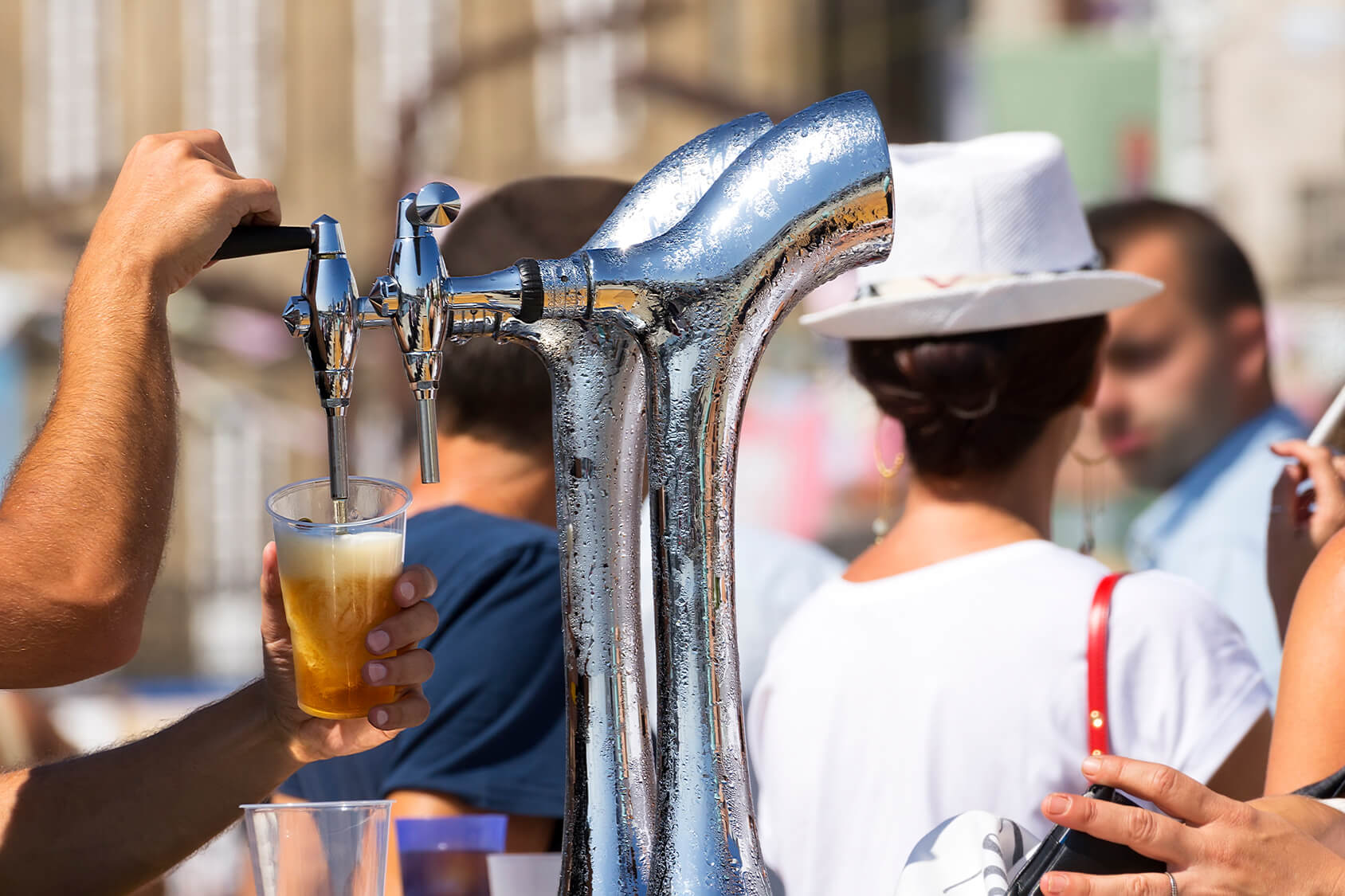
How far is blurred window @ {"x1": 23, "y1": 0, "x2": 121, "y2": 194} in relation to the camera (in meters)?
17.5

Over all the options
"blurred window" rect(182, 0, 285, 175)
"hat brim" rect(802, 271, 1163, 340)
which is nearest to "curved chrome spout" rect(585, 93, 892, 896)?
"hat brim" rect(802, 271, 1163, 340)

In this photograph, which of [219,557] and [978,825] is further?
[219,557]

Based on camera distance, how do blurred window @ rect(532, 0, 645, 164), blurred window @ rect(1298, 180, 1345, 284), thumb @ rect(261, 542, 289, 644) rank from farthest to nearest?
1. blurred window @ rect(532, 0, 645, 164)
2. blurred window @ rect(1298, 180, 1345, 284)
3. thumb @ rect(261, 542, 289, 644)

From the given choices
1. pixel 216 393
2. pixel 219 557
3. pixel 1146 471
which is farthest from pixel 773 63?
pixel 1146 471

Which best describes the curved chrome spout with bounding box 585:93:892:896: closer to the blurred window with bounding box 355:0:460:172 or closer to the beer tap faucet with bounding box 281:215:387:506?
the beer tap faucet with bounding box 281:215:387:506

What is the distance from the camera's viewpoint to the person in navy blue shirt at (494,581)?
1.69 m

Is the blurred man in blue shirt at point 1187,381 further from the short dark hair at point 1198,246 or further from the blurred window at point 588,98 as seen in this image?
the blurred window at point 588,98

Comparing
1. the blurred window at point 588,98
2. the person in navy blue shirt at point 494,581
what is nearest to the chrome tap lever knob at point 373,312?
the person in navy blue shirt at point 494,581

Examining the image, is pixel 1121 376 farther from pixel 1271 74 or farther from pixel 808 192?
pixel 1271 74

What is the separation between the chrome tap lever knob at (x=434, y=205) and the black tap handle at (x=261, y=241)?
0.11 m

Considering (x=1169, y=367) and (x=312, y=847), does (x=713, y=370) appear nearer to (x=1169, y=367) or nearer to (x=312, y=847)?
(x=312, y=847)

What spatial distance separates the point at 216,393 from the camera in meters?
16.8

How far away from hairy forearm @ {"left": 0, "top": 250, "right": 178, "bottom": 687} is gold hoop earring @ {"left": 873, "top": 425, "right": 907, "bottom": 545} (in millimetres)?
1067

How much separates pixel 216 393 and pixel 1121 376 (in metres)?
14.9
